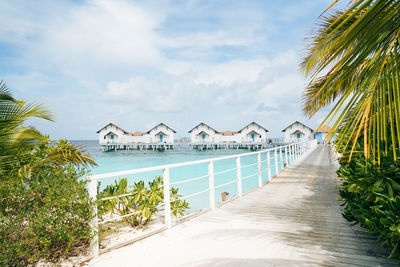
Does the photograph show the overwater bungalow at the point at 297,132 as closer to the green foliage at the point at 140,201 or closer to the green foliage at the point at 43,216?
the green foliage at the point at 140,201

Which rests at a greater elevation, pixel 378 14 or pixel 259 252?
pixel 378 14

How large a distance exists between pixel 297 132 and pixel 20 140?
48068 millimetres

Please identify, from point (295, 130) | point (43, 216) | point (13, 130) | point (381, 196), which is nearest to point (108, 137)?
point (295, 130)

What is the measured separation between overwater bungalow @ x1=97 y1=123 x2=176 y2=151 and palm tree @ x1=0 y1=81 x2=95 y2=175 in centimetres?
4649

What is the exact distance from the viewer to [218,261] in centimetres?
243

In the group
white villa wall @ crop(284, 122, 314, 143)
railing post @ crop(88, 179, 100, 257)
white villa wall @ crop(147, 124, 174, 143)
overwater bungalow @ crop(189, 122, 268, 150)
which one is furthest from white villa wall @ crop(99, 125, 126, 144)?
railing post @ crop(88, 179, 100, 257)

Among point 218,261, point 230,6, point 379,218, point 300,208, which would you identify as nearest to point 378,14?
point 379,218

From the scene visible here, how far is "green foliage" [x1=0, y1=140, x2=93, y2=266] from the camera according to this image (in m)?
2.31

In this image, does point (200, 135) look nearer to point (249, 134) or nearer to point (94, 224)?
point (249, 134)

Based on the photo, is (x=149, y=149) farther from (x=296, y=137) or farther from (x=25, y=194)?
(x=25, y=194)

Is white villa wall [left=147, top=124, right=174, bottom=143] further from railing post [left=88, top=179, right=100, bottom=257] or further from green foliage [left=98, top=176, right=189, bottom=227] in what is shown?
railing post [left=88, top=179, right=100, bottom=257]

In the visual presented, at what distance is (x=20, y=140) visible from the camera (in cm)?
344

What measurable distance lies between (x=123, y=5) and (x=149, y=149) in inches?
1944

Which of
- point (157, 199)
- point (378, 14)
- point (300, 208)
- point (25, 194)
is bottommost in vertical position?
point (300, 208)
